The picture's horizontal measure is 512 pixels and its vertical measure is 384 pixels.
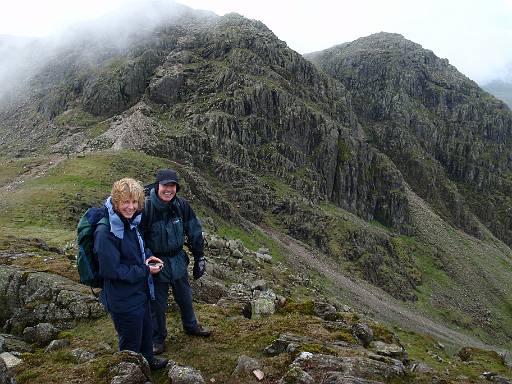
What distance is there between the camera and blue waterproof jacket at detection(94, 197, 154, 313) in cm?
981

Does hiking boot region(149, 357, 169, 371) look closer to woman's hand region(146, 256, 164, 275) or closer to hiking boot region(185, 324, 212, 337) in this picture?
hiking boot region(185, 324, 212, 337)

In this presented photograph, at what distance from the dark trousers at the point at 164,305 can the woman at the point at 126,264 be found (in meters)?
1.42

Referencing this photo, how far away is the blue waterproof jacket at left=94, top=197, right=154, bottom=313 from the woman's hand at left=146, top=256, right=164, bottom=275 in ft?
0.44

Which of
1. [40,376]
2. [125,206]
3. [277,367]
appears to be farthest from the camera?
→ [277,367]

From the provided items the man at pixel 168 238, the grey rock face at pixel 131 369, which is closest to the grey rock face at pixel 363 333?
the man at pixel 168 238

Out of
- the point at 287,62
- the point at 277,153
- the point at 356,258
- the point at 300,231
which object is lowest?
the point at 356,258

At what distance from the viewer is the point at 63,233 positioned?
3609 centimetres

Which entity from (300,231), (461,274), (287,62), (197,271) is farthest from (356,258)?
(197,271)

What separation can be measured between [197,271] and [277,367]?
3483 millimetres

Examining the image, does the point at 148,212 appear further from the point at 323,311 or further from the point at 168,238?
the point at 323,311

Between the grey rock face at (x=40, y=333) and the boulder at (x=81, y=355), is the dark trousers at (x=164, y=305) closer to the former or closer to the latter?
the boulder at (x=81, y=355)

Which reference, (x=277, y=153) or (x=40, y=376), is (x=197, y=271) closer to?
(x=40, y=376)

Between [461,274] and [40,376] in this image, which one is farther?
[461,274]

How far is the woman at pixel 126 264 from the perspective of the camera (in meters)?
9.87
